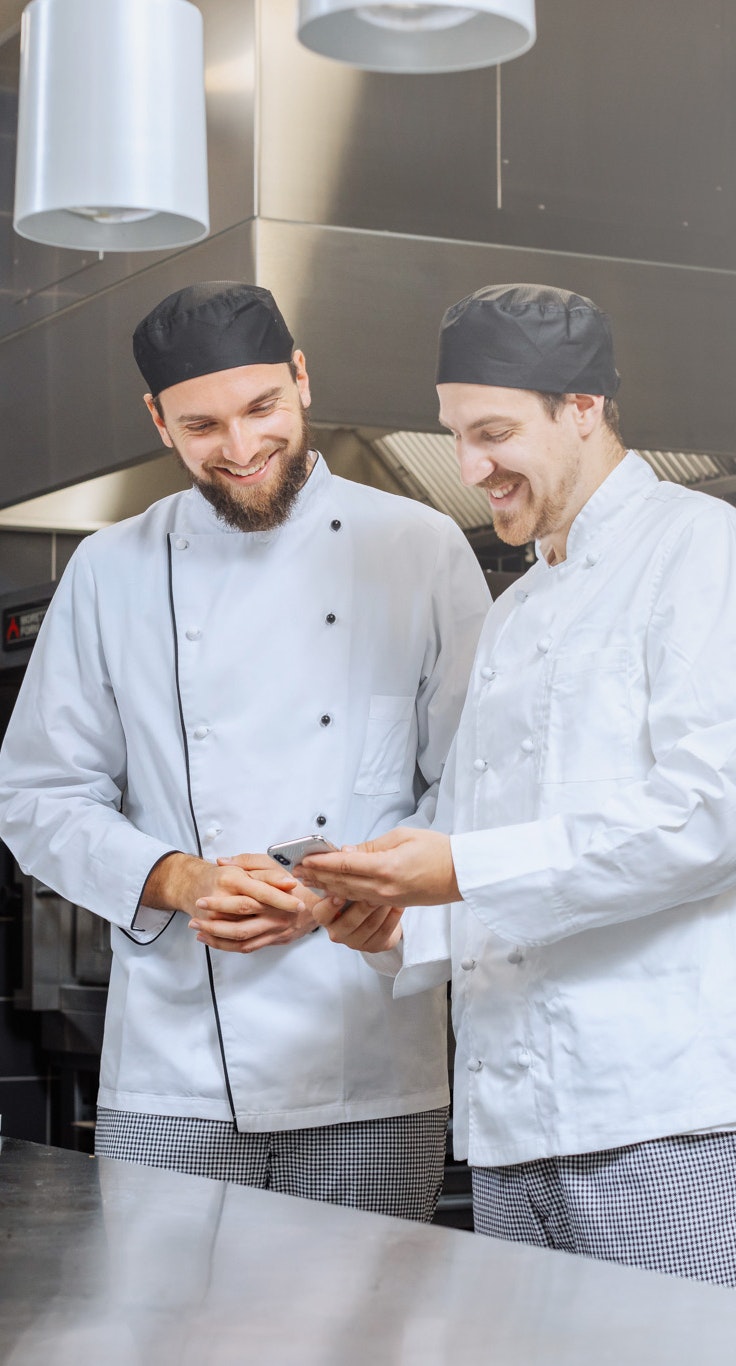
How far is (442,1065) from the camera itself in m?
1.86

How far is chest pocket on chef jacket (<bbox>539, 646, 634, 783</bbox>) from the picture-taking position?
143 centimetres

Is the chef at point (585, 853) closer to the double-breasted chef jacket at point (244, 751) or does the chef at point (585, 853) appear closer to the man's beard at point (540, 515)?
the man's beard at point (540, 515)

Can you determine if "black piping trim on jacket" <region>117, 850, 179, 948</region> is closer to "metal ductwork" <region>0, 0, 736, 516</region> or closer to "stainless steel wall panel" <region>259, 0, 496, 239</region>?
"metal ductwork" <region>0, 0, 736, 516</region>

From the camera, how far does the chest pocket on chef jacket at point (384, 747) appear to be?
6.05 ft

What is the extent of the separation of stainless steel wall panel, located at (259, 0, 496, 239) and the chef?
118 centimetres

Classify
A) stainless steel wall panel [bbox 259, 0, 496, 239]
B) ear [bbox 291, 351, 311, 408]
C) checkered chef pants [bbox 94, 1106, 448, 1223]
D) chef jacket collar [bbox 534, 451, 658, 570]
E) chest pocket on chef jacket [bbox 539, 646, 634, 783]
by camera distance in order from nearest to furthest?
chest pocket on chef jacket [bbox 539, 646, 634, 783], chef jacket collar [bbox 534, 451, 658, 570], checkered chef pants [bbox 94, 1106, 448, 1223], ear [bbox 291, 351, 311, 408], stainless steel wall panel [bbox 259, 0, 496, 239]

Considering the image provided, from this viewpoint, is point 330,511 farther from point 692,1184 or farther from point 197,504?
point 692,1184

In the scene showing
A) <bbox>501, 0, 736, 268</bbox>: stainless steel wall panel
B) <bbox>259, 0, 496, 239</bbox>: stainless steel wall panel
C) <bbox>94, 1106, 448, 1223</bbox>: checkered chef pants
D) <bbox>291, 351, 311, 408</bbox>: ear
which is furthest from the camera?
<bbox>501, 0, 736, 268</bbox>: stainless steel wall panel

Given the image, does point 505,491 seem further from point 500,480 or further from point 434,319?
point 434,319

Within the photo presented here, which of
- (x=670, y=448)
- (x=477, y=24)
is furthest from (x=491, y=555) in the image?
(x=477, y=24)

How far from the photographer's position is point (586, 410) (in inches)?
63.0

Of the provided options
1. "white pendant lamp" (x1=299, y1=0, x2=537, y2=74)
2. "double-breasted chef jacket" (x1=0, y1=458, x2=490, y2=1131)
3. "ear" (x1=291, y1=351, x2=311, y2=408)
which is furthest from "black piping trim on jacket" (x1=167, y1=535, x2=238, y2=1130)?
"white pendant lamp" (x1=299, y1=0, x2=537, y2=74)

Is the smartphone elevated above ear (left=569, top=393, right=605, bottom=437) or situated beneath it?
situated beneath

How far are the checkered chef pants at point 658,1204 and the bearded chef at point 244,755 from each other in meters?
0.39
